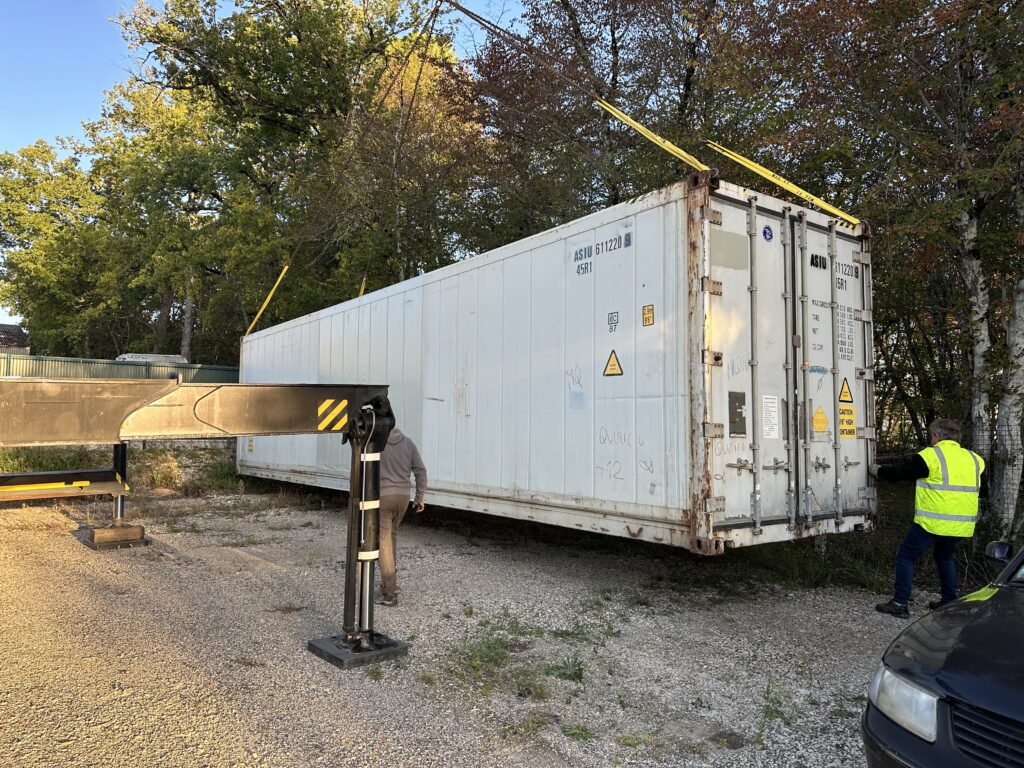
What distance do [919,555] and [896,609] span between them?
48cm

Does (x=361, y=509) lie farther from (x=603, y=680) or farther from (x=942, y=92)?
(x=942, y=92)

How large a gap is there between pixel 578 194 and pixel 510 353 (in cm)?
700

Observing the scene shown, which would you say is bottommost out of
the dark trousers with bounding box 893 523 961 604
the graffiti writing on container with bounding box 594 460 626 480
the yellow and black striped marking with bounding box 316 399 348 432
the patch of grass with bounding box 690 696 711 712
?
the patch of grass with bounding box 690 696 711 712

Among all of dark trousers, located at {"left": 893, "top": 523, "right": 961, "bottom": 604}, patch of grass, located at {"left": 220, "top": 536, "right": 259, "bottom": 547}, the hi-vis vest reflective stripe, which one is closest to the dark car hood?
the hi-vis vest reflective stripe

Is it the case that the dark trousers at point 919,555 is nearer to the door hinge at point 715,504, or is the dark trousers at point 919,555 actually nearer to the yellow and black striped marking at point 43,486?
the door hinge at point 715,504

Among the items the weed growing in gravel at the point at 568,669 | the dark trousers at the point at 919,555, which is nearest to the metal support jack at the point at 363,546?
the weed growing in gravel at the point at 568,669

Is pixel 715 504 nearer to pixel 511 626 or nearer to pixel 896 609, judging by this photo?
pixel 511 626

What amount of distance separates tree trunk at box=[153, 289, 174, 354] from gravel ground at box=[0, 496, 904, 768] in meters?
31.7

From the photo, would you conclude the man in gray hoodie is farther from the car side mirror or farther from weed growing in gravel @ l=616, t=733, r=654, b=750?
the car side mirror

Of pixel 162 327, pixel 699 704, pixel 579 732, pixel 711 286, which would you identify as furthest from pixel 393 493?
pixel 162 327

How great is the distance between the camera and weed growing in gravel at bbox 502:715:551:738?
3535 millimetres

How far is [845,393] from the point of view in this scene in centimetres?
609

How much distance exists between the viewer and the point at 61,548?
795 cm

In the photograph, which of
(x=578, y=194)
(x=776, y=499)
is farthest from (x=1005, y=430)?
(x=578, y=194)
